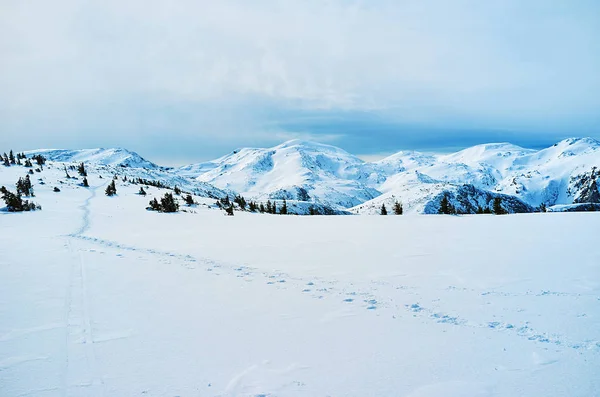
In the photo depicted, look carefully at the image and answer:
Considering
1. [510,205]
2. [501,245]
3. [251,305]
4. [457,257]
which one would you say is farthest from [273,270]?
[510,205]

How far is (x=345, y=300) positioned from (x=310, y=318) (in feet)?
3.55

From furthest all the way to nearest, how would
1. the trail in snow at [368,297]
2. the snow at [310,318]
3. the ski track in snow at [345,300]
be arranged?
the trail in snow at [368,297] → the ski track in snow at [345,300] → the snow at [310,318]

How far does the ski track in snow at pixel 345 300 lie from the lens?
14.6ft

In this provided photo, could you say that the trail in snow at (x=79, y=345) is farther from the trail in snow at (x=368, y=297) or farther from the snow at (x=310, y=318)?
the trail in snow at (x=368, y=297)

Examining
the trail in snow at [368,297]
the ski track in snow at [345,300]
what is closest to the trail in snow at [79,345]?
the ski track in snow at [345,300]

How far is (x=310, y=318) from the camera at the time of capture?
5648 millimetres

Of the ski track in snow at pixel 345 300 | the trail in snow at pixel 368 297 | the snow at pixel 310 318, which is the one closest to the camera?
the snow at pixel 310 318

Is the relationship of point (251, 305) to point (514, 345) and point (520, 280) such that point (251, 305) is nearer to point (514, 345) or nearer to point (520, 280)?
point (514, 345)

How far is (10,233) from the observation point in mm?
14664

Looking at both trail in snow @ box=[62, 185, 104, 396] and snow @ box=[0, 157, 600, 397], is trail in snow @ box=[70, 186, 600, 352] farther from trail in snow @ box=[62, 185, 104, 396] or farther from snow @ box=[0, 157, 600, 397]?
trail in snow @ box=[62, 185, 104, 396]

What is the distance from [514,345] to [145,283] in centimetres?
761

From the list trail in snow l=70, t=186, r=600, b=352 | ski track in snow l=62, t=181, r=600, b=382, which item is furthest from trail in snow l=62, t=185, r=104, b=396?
trail in snow l=70, t=186, r=600, b=352

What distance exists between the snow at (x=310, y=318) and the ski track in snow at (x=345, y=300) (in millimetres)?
29

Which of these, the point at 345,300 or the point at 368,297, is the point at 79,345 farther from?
the point at 368,297
